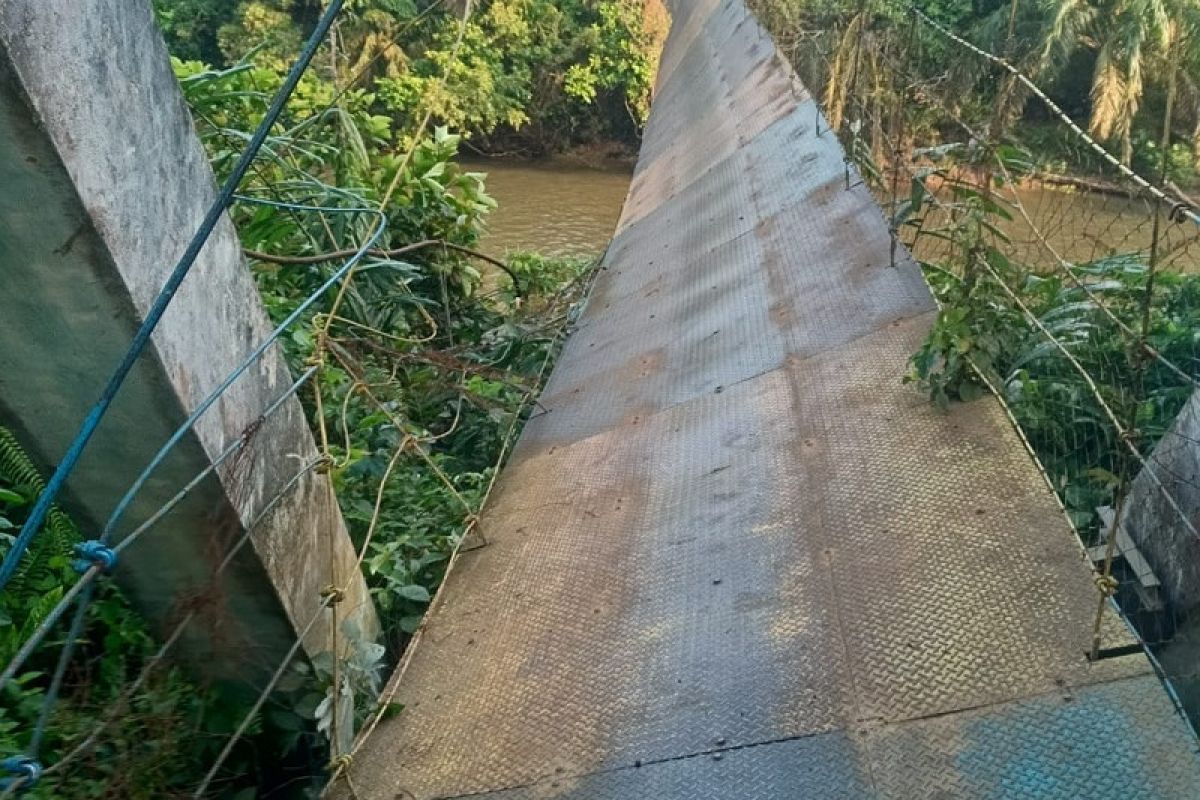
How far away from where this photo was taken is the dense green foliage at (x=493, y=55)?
1495 cm

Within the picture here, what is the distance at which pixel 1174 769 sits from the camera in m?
1.47

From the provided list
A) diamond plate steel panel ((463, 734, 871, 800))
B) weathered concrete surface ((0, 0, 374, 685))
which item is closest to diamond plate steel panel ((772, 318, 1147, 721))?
diamond plate steel panel ((463, 734, 871, 800))

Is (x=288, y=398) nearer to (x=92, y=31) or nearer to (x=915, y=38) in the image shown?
(x=92, y=31)

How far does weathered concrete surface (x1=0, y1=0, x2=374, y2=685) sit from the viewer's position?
142 cm

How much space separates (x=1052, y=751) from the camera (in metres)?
1.56

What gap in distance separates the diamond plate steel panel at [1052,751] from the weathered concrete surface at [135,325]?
4.07ft

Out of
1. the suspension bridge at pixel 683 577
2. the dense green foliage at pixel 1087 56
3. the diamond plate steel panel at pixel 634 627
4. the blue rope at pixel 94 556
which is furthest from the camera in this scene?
the dense green foliage at pixel 1087 56

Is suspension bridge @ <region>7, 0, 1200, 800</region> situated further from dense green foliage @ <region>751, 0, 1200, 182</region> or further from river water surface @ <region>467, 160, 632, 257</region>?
river water surface @ <region>467, 160, 632, 257</region>

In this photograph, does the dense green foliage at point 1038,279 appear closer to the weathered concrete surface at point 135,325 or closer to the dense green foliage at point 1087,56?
the weathered concrete surface at point 135,325

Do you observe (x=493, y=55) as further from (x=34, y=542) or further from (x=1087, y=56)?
(x=34, y=542)

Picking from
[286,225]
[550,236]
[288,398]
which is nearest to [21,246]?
[288,398]

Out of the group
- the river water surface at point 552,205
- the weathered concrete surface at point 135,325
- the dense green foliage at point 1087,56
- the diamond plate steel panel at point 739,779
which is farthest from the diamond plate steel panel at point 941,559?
the river water surface at point 552,205

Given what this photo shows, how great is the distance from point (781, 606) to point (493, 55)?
1595 cm

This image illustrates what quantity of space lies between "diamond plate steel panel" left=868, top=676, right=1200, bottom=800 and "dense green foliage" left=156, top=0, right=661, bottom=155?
44.0ft
